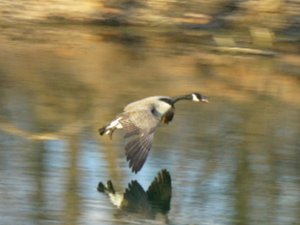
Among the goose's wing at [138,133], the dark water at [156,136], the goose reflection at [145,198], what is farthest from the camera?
the goose's wing at [138,133]

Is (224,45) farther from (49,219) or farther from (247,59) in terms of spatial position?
(49,219)

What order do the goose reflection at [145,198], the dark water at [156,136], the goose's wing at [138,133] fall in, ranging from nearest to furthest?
the goose reflection at [145,198] → the dark water at [156,136] → the goose's wing at [138,133]

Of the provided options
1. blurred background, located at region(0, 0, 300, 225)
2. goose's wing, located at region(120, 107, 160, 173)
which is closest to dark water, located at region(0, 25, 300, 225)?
blurred background, located at region(0, 0, 300, 225)

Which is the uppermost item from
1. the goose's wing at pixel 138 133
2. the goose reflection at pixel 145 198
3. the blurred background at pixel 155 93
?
the goose's wing at pixel 138 133

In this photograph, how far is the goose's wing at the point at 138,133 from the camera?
9258mm

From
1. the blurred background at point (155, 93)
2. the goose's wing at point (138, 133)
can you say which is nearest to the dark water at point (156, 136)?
the blurred background at point (155, 93)

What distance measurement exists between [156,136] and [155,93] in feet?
10.2

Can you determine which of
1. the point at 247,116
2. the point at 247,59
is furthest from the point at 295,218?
the point at 247,59

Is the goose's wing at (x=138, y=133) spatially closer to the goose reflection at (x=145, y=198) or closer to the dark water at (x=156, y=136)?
the goose reflection at (x=145, y=198)

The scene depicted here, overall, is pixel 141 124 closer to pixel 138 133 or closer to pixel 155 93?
pixel 138 133

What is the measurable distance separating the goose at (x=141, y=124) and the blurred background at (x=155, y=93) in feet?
1.44

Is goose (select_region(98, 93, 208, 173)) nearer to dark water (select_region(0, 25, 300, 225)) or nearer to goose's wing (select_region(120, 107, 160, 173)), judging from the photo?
goose's wing (select_region(120, 107, 160, 173))

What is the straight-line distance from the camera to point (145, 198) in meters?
9.41

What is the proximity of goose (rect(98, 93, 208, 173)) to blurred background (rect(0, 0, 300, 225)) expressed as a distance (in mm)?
438
